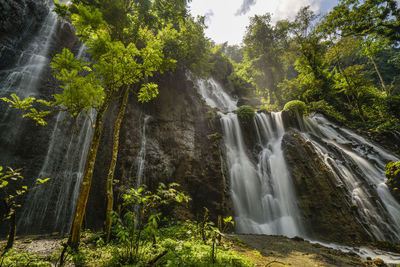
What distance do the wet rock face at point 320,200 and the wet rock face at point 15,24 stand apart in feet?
66.1

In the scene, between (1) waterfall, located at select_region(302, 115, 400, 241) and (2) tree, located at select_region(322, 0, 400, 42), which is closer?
(1) waterfall, located at select_region(302, 115, 400, 241)

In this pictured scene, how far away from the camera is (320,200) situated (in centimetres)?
850

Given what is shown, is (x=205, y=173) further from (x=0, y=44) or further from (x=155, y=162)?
(x=0, y=44)

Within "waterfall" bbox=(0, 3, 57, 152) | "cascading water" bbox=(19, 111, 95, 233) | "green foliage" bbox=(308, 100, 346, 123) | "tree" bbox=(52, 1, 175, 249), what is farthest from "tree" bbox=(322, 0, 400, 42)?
"waterfall" bbox=(0, 3, 57, 152)

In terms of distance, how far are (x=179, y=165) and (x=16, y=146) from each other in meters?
8.64

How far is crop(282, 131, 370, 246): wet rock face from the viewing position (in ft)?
24.0

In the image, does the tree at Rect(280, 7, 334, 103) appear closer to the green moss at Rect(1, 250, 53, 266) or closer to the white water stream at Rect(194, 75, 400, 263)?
the white water stream at Rect(194, 75, 400, 263)

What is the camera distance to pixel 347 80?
15359mm

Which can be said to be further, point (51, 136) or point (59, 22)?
point (59, 22)

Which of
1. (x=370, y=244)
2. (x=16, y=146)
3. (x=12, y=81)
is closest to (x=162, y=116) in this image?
(x=16, y=146)

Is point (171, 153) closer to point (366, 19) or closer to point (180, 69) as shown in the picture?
point (180, 69)

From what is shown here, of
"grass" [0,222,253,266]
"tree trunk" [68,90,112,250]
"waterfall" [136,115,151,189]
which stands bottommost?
"grass" [0,222,253,266]

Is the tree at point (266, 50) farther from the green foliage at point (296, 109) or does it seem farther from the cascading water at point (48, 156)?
the cascading water at point (48, 156)

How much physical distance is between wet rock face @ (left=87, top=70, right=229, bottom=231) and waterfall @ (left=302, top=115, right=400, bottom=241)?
635cm
